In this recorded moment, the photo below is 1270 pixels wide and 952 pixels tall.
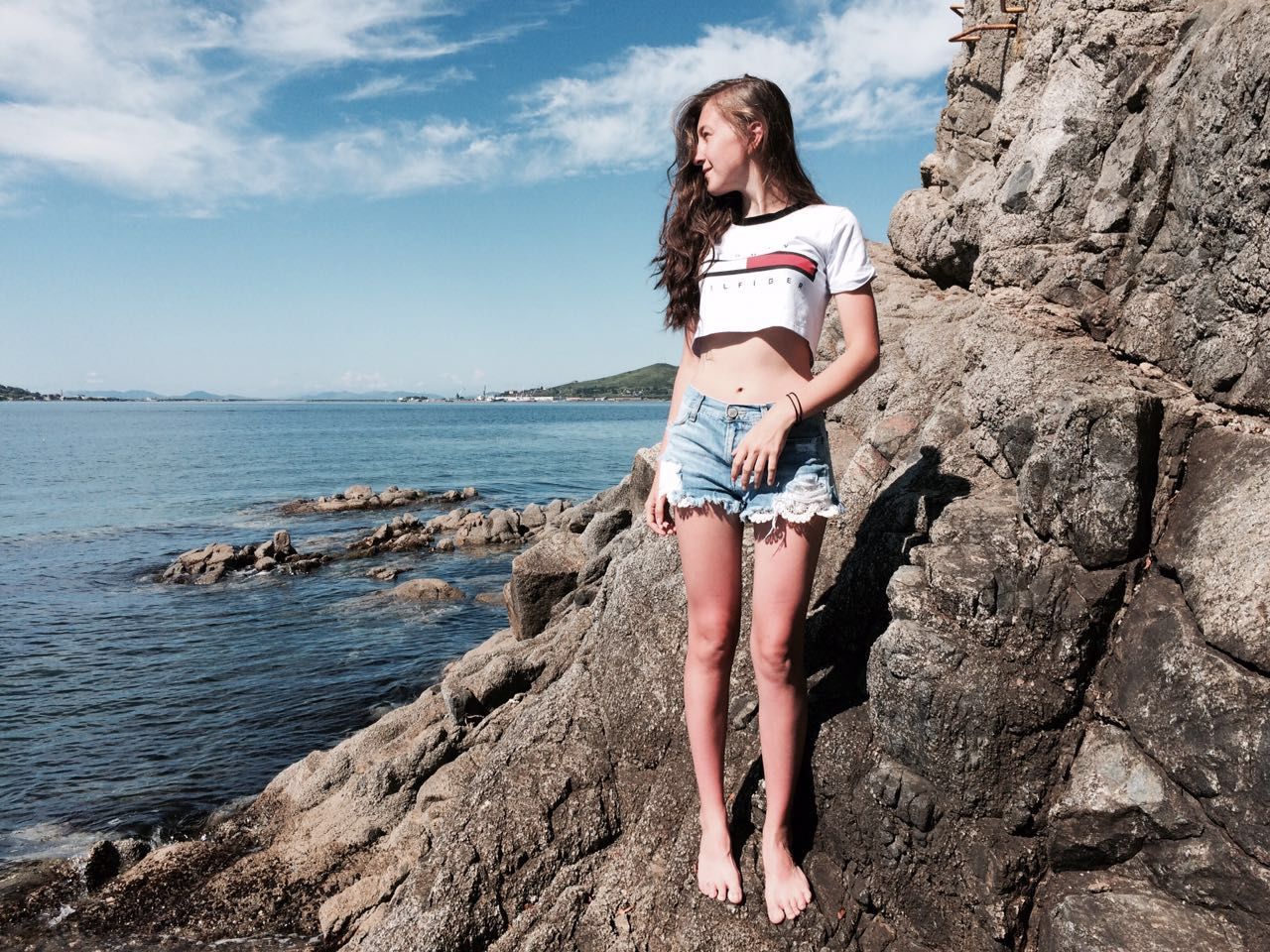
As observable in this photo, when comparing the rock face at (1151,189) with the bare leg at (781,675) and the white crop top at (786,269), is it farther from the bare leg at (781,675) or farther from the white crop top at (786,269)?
the bare leg at (781,675)

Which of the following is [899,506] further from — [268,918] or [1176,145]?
[268,918]

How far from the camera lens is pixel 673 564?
5855 millimetres

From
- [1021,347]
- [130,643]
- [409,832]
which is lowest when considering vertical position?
[130,643]

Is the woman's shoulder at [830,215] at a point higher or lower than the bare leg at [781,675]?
higher

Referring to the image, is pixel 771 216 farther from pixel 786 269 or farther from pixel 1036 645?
pixel 1036 645

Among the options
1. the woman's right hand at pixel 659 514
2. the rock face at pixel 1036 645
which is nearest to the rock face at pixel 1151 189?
the rock face at pixel 1036 645

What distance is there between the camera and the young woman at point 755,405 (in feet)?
12.9

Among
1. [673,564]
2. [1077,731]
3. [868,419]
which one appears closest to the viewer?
[1077,731]

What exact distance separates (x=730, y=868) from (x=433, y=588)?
63.5 ft

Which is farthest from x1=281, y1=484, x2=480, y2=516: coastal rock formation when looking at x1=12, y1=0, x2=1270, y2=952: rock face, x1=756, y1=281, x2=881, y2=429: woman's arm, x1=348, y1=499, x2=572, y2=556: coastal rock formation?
x1=756, y1=281, x2=881, y2=429: woman's arm

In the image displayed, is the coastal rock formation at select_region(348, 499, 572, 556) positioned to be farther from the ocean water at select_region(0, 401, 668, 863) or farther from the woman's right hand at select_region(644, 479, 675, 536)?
the woman's right hand at select_region(644, 479, 675, 536)

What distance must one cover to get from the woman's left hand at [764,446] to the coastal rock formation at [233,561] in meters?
25.6

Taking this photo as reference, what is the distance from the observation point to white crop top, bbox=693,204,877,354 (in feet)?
12.8

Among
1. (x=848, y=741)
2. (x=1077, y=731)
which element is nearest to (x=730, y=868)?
(x=848, y=741)
